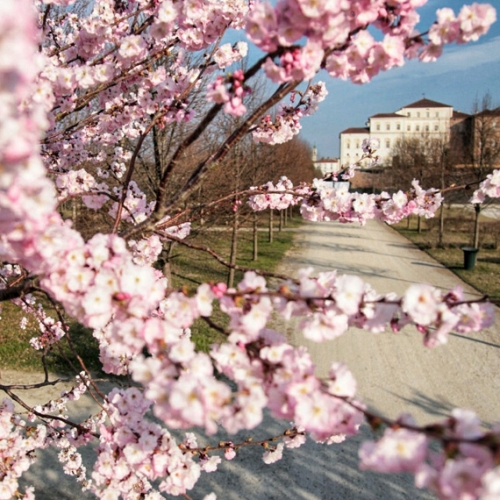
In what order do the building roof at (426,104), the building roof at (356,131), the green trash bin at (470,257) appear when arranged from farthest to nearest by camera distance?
the building roof at (356,131), the building roof at (426,104), the green trash bin at (470,257)

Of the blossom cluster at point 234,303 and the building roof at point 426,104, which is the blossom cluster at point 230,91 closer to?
the blossom cluster at point 234,303

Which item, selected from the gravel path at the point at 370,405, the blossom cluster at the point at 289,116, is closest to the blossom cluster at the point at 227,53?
the blossom cluster at the point at 289,116

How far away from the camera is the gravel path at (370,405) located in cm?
459

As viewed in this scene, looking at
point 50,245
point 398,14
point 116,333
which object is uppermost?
point 398,14

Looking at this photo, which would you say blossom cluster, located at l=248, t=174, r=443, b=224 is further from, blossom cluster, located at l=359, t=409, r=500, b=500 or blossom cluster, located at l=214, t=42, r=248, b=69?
blossom cluster, located at l=359, t=409, r=500, b=500

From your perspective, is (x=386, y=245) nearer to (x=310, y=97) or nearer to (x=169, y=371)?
(x=310, y=97)

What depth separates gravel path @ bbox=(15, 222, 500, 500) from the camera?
459 centimetres

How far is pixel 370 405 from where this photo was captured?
6.06m

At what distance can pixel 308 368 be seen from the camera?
4.52 ft

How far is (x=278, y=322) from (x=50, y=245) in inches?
319

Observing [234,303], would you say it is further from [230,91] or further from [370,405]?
[370,405]

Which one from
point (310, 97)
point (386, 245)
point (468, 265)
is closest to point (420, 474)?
point (310, 97)

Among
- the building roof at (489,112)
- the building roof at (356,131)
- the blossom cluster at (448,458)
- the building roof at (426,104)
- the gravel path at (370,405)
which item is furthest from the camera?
the building roof at (356,131)

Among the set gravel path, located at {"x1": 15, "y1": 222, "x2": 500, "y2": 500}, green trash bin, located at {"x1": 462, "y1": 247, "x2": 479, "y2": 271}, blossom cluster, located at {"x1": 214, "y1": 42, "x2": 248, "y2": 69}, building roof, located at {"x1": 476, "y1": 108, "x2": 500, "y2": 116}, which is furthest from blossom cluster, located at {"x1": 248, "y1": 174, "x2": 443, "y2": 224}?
building roof, located at {"x1": 476, "y1": 108, "x2": 500, "y2": 116}
